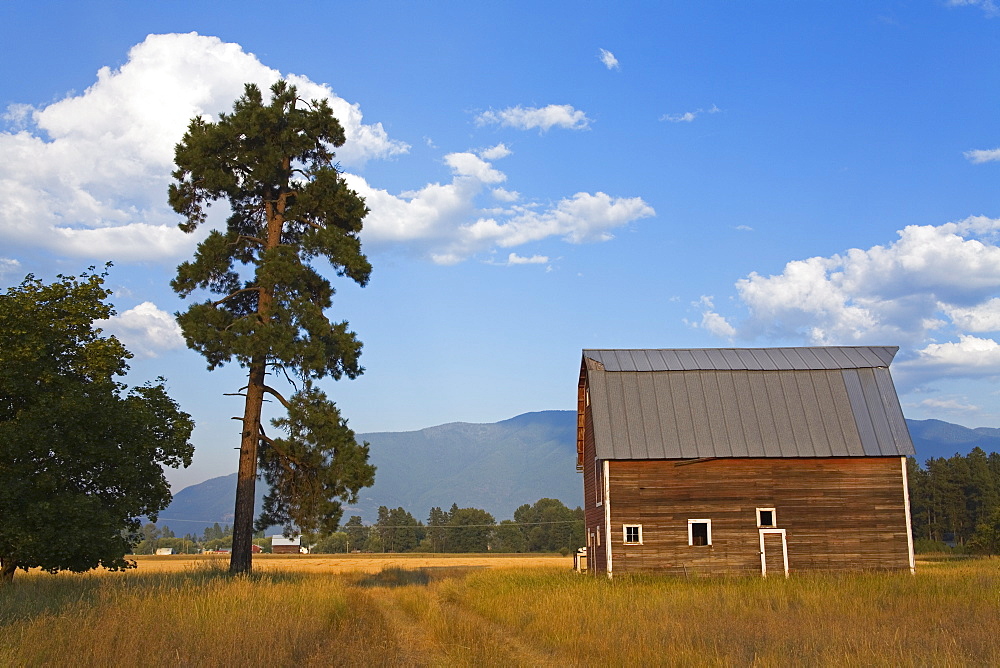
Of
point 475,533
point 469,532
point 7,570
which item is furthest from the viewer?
point 475,533

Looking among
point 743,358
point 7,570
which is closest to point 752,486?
point 743,358

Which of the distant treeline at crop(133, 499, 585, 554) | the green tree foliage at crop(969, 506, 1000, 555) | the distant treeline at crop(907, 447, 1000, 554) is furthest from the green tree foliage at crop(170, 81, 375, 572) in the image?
the distant treeline at crop(133, 499, 585, 554)

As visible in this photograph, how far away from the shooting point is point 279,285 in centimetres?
2325

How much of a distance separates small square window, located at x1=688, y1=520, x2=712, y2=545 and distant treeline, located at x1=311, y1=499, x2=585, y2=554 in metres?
96.6

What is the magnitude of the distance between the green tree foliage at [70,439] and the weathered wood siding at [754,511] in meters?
15.1

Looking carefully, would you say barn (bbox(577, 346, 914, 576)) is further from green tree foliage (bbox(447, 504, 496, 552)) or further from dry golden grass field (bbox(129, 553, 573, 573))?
green tree foliage (bbox(447, 504, 496, 552))

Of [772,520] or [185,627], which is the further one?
[772,520]

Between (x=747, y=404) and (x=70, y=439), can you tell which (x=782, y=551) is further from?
(x=70, y=439)

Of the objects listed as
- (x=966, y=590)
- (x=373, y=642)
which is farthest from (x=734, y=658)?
(x=966, y=590)

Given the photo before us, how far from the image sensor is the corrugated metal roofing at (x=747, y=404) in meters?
27.4

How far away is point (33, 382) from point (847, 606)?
17.9m

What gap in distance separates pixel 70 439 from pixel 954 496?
97.9 m

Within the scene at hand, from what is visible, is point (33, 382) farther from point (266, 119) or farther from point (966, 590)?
point (966, 590)

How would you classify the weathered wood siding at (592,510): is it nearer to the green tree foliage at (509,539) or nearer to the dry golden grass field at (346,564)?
the dry golden grass field at (346,564)
